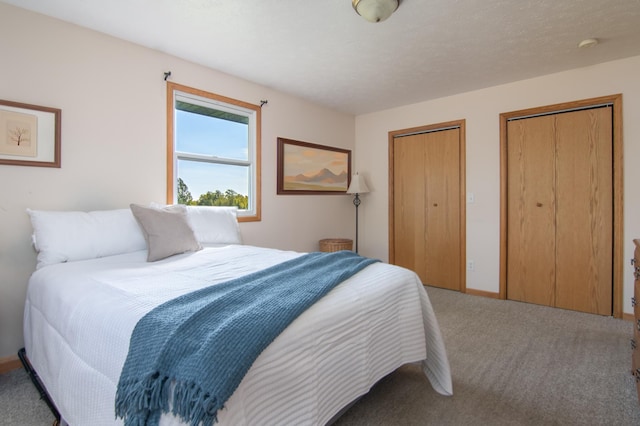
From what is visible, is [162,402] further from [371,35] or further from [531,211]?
[531,211]

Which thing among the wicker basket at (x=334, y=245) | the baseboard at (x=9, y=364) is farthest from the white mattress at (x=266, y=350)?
the wicker basket at (x=334, y=245)

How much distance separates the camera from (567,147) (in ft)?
10.3

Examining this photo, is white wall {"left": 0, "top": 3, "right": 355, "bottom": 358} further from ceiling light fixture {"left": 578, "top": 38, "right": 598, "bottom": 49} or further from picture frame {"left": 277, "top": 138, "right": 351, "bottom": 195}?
ceiling light fixture {"left": 578, "top": 38, "right": 598, "bottom": 49}

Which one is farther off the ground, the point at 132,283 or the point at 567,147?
the point at 567,147

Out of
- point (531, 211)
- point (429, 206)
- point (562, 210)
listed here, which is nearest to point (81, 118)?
point (429, 206)

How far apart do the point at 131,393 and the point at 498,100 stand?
4.00m

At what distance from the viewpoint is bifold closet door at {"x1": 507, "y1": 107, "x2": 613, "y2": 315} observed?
299 cm

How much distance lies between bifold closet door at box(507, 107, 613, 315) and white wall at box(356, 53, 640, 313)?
14 centimetres

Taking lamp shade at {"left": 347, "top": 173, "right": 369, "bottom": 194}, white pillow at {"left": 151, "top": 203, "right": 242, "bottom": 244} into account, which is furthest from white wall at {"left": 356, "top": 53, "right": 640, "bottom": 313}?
white pillow at {"left": 151, "top": 203, "right": 242, "bottom": 244}

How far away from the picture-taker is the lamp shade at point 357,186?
4391 mm

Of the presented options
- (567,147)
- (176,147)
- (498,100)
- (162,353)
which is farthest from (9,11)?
(567,147)

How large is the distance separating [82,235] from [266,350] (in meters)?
1.70

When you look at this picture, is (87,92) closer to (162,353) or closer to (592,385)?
(162,353)

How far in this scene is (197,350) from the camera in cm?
91
